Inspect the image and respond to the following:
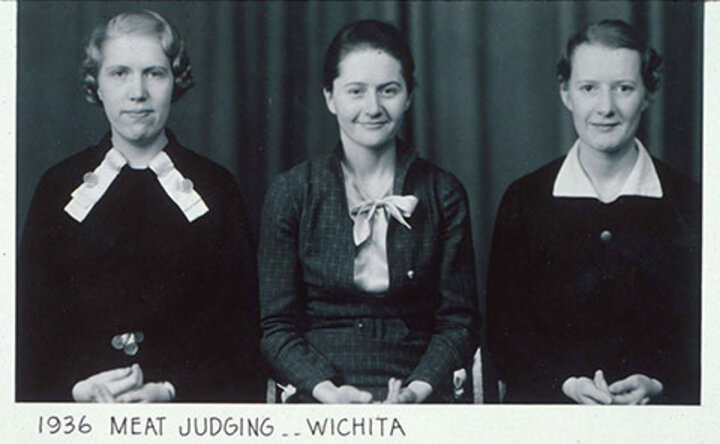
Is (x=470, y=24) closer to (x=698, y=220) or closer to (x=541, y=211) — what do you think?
(x=541, y=211)

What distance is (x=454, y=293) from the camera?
4.80ft

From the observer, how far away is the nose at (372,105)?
1440 millimetres

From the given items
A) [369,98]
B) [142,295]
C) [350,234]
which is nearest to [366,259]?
[350,234]

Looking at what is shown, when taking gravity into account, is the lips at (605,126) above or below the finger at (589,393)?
above

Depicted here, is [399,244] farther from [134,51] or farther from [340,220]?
[134,51]

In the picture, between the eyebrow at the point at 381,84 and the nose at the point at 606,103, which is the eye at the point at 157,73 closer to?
the eyebrow at the point at 381,84

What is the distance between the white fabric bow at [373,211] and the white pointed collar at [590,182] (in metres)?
0.25

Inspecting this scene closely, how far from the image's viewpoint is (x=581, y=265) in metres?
1.48

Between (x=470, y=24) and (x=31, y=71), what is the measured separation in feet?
2.39

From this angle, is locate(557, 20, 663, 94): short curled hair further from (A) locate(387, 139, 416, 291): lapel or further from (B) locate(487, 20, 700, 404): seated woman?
(A) locate(387, 139, 416, 291): lapel

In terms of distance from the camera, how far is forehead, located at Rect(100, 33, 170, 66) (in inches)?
57.2

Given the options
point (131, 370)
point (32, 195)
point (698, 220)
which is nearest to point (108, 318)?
point (131, 370)

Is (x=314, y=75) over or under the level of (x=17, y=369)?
over

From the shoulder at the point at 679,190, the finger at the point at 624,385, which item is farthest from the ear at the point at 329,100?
the finger at the point at 624,385
